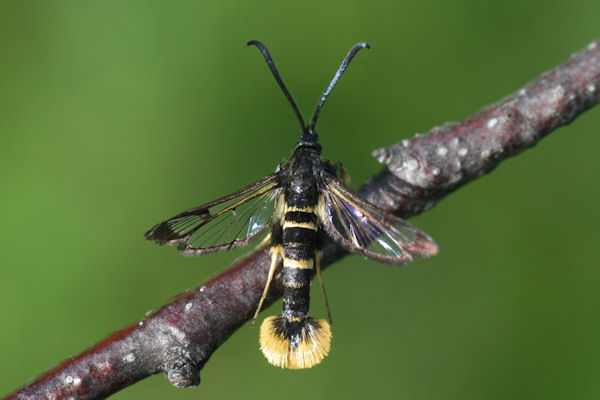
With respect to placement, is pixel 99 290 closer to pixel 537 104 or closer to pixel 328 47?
pixel 328 47

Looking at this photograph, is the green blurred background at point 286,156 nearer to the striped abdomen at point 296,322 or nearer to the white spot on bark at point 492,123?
the striped abdomen at point 296,322

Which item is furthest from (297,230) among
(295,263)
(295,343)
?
(295,343)

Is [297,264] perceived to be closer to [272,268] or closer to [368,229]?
[272,268]

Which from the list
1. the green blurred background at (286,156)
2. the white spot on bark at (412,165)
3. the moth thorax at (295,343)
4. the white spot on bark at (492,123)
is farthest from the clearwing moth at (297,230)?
the green blurred background at (286,156)

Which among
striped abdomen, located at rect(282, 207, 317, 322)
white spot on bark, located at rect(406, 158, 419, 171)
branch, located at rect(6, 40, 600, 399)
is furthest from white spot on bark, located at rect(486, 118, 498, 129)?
striped abdomen, located at rect(282, 207, 317, 322)

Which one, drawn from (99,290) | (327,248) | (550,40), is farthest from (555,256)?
(99,290)

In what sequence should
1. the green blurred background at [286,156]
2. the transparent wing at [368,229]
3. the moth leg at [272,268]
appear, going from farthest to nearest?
the green blurred background at [286,156]
the transparent wing at [368,229]
the moth leg at [272,268]
